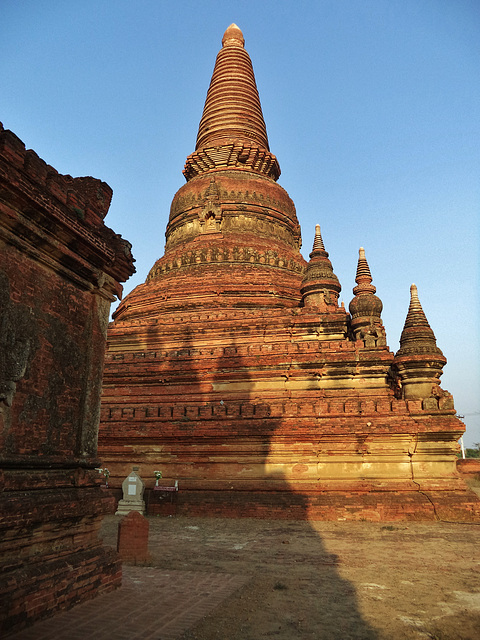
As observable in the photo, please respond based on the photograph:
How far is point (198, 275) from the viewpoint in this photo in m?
25.5

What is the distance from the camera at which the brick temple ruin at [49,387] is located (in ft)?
18.6

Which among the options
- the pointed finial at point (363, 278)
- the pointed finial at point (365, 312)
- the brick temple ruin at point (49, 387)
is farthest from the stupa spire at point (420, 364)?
the brick temple ruin at point (49, 387)

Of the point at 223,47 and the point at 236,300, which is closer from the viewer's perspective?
the point at 236,300

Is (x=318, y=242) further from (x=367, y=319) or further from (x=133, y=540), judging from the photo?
(x=133, y=540)

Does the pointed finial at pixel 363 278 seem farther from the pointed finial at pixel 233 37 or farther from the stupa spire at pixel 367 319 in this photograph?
the pointed finial at pixel 233 37

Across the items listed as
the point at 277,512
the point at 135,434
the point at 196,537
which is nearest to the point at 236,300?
the point at 135,434

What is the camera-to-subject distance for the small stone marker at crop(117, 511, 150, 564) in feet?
27.9

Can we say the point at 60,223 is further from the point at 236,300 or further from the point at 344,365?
the point at 236,300

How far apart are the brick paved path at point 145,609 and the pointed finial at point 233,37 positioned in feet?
134

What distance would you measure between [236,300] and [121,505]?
39.4 ft

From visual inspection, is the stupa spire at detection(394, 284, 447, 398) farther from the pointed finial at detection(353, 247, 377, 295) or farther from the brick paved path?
the brick paved path

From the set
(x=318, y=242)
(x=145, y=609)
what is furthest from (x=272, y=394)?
(x=145, y=609)

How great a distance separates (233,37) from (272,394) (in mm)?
33980

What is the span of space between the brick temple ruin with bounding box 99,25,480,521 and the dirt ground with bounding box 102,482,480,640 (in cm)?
125
